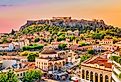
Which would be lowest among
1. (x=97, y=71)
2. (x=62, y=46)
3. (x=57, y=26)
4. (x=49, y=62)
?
(x=62, y=46)

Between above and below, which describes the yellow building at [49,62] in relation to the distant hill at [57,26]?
below

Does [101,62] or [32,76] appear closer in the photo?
[101,62]

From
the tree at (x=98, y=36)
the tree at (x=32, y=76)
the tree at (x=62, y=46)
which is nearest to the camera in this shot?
the tree at (x=32, y=76)

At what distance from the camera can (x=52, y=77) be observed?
8555 millimetres

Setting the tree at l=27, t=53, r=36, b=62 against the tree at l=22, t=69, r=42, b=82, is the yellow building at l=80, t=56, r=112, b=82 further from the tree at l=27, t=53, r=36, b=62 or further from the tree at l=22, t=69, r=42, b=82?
the tree at l=27, t=53, r=36, b=62

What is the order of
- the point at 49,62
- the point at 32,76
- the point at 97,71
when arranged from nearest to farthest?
the point at 97,71, the point at 32,76, the point at 49,62

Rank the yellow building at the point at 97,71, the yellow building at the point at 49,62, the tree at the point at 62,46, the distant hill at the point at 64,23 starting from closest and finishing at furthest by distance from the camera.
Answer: the yellow building at the point at 97,71 < the yellow building at the point at 49,62 < the tree at the point at 62,46 < the distant hill at the point at 64,23

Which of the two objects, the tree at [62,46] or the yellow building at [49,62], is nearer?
A: the yellow building at [49,62]

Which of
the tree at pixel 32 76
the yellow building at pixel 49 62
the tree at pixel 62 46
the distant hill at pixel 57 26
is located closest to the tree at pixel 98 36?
the distant hill at pixel 57 26

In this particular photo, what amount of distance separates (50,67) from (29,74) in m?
1.77

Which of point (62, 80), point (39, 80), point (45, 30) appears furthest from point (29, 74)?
point (45, 30)

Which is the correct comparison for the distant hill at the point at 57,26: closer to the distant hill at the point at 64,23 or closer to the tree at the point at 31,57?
the distant hill at the point at 64,23

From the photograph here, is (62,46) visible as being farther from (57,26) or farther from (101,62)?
(101,62)

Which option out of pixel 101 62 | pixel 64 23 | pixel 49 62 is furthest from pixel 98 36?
pixel 101 62
